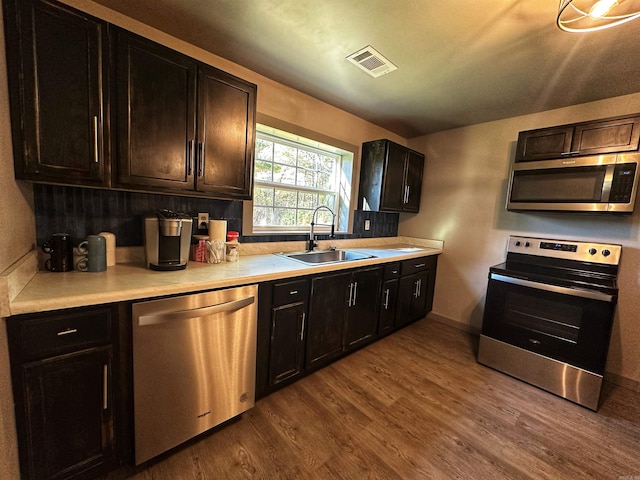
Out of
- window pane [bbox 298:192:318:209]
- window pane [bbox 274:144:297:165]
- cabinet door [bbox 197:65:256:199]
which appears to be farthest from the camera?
window pane [bbox 298:192:318:209]

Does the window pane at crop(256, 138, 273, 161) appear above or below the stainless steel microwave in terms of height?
above

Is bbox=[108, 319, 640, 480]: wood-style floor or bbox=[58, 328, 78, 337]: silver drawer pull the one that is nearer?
bbox=[58, 328, 78, 337]: silver drawer pull

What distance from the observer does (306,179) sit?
2742 millimetres

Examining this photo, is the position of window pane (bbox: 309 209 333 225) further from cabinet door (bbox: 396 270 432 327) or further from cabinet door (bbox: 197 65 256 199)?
cabinet door (bbox: 197 65 256 199)

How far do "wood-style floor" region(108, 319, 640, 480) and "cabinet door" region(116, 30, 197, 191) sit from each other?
1520 millimetres

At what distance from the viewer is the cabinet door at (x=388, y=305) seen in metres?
2.58

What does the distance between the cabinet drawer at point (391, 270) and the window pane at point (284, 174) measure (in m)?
1.29

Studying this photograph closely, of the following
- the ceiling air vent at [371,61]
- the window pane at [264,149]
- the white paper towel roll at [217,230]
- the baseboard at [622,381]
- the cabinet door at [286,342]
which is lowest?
the baseboard at [622,381]

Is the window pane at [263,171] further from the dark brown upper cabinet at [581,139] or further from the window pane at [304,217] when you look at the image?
the dark brown upper cabinet at [581,139]

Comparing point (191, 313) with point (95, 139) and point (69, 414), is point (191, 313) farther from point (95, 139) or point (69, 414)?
point (95, 139)

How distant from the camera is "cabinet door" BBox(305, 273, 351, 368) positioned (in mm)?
1931

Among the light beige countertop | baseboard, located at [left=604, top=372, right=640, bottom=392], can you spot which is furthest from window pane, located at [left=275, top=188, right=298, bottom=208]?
baseboard, located at [left=604, top=372, right=640, bottom=392]

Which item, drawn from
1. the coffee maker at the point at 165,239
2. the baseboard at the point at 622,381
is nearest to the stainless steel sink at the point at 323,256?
the coffee maker at the point at 165,239

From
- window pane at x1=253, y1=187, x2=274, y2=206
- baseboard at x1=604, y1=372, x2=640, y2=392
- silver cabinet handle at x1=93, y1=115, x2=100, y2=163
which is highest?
silver cabinet handle at x1=93, y1=115, x2=100, y2=163
